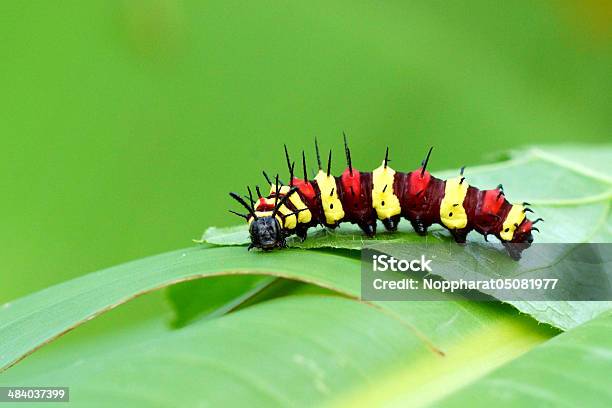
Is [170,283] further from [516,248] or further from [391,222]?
[516,248]

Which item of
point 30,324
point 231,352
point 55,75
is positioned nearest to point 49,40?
point 55,75

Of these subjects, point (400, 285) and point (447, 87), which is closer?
point (400, 285)

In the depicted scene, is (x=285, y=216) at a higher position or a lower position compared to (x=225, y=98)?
lower

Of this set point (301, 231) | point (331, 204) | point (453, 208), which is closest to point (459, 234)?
point (453, 208)

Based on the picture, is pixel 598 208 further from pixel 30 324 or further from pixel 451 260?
pixel 30 324

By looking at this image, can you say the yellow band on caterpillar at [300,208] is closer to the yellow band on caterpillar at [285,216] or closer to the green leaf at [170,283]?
the yellow band on caterpillar at [285,216]

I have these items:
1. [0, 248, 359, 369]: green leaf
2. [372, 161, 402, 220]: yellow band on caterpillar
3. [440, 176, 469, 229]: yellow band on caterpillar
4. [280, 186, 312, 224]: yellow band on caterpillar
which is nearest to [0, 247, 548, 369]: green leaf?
[0, 248, 359, 369]: green leaf

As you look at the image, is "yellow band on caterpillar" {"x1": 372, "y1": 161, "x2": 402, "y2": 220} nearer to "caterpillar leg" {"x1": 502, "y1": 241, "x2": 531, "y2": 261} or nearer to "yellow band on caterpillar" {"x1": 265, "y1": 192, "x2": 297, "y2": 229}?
"yellow band on caterpillar" {"x1": 265, "y1": 192, "x2": 297, "y2": 229}
